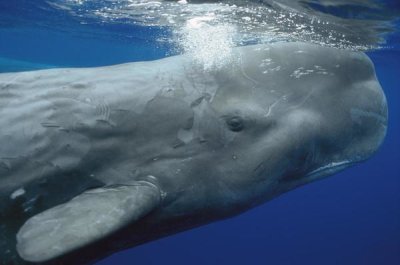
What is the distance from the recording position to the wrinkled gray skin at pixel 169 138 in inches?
158

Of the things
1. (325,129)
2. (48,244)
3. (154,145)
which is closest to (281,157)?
(325,129)

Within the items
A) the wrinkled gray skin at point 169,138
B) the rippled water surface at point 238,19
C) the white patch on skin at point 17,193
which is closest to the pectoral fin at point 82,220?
the wrinkled gray skin at point 169,138

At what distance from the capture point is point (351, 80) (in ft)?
17.2

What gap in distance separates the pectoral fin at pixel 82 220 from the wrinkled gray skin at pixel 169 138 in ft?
0.04

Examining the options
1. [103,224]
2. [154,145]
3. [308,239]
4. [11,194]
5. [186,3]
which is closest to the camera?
[103,224]

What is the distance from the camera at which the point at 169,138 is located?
4.49 m

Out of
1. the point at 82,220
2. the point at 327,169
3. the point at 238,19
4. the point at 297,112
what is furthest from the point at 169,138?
the point at 238,19

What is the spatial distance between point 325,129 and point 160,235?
7.62ft

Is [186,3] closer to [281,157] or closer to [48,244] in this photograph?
[281,157]

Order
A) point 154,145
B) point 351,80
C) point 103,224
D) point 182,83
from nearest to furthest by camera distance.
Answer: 1. point 103,224
2. point 154,145
3. point 182,83
4. point 351,80

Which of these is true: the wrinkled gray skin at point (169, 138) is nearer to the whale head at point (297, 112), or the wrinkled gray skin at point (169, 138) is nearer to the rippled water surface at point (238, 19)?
the whale head at point (297, 112)

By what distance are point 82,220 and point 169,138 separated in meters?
1.42

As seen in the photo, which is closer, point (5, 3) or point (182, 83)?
point (182, 83)

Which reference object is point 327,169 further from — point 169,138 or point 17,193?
point 17,193
